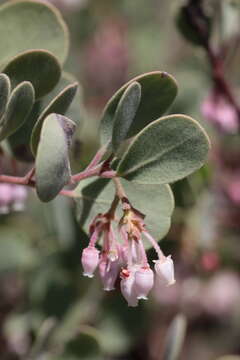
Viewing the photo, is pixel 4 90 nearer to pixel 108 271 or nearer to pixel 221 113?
pixel 108 271

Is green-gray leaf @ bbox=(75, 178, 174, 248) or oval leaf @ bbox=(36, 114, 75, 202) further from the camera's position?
green-gray leaf @ bbox=(75, 178, 174, 248)

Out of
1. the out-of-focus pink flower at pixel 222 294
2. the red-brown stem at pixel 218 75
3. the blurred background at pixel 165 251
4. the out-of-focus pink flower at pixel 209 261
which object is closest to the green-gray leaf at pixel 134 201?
the blurred background at pixel 165 251

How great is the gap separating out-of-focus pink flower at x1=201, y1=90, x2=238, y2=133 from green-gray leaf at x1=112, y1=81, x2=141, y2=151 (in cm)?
85

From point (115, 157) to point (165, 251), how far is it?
1018 millimetres

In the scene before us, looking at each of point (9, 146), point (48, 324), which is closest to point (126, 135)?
point (9, 146)

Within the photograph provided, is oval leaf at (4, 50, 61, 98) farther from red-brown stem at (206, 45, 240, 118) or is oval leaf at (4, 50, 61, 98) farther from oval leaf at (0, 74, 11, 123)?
red-brown stem at (206, 45, 240, 118)

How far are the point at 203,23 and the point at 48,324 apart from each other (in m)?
0.93

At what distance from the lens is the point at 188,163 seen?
1201 mm

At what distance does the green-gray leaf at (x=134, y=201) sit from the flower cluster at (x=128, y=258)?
95 millimetres

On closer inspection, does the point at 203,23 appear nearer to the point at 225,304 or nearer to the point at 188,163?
the point at 188,163

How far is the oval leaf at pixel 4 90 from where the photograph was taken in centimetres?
117

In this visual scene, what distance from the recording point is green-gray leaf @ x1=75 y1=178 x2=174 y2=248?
1.32 metres

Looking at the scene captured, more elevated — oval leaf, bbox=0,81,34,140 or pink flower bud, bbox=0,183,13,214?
A: oval leaf, bbox=0,81,34,140

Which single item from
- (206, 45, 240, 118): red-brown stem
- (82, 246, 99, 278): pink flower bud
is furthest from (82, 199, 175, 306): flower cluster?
(206, 45, 240, 118): red-brown stem
